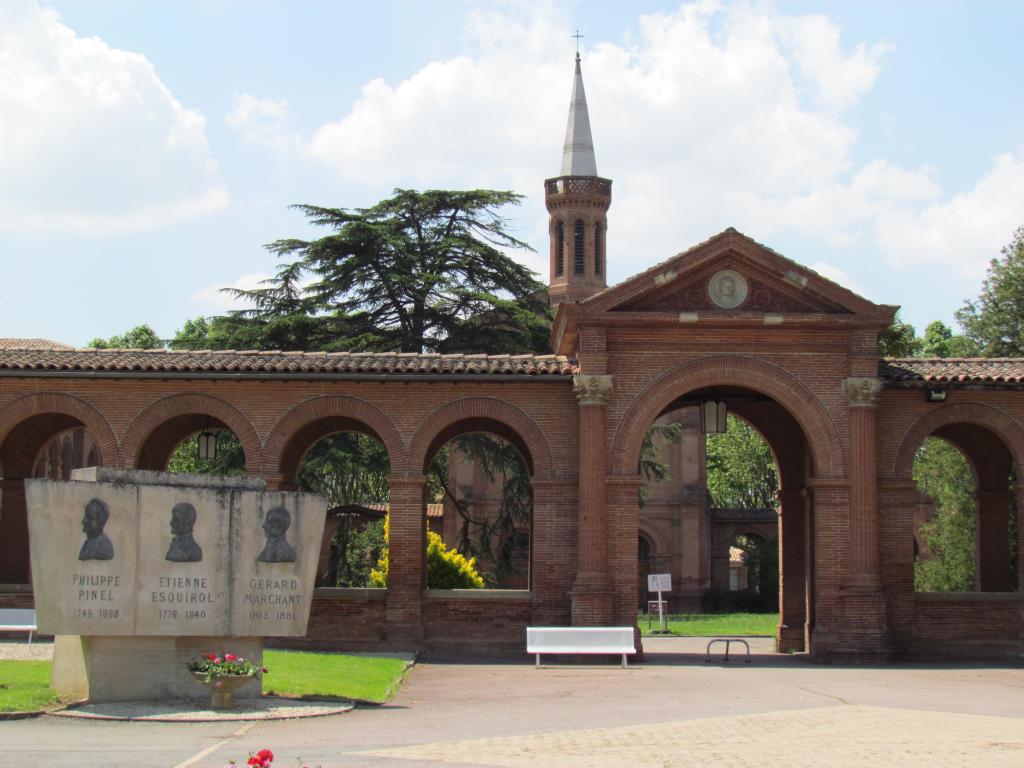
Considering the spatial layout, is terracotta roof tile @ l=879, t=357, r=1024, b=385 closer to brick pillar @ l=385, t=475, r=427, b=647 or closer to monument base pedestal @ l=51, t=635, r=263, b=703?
brick pillar @ l=385, t=475, r=427, b=647

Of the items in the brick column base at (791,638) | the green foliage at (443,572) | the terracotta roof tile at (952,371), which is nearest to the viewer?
the terracotta roof tile at (952,371)

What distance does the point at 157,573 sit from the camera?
50.5 feet

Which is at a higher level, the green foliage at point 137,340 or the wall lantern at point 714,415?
the green foliage at point 137,340

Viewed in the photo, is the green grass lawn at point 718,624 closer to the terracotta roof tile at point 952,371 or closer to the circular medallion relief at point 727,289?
the terracotta roof tile at point 952,371

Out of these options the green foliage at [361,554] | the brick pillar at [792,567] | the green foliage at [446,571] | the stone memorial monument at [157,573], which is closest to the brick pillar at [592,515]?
the brick pillar at [792,567]

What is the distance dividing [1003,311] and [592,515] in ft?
74.5

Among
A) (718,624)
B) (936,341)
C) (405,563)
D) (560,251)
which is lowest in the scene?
(718,624)

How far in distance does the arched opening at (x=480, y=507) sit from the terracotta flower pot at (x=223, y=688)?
34.4ft

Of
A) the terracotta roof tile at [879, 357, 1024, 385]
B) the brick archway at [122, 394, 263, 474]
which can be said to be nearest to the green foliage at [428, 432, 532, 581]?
the brick archway at [122, 394, 263, 474]

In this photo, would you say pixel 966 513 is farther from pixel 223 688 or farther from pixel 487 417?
pixel 223 688

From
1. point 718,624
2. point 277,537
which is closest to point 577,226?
point 718,624

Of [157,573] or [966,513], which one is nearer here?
[157,573]

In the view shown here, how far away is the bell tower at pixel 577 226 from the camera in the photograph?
55.2m

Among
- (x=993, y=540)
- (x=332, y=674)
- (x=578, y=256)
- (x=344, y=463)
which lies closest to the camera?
(x=332, y=674)
